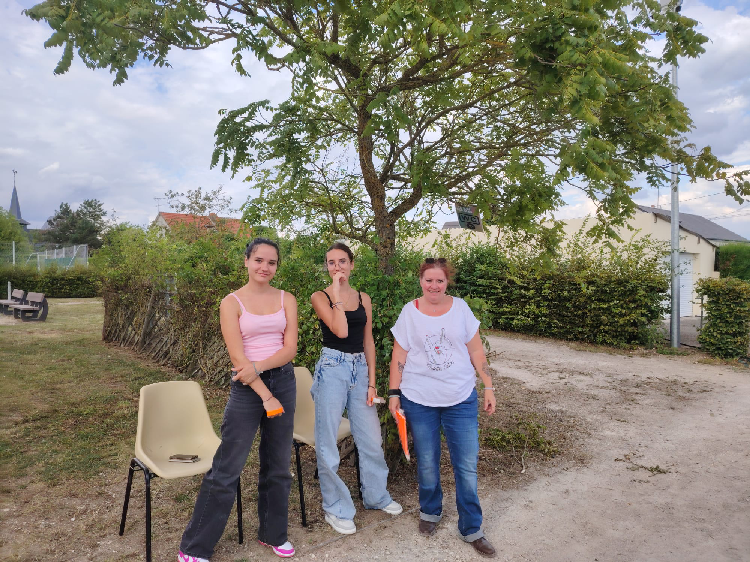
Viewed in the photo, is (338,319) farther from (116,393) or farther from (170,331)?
(170,331)

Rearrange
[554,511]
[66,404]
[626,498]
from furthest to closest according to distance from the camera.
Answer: [66,404], [626,498], [554,511]

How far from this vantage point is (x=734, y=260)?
24594 mm

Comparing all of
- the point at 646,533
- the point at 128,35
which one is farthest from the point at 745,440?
the point at 128,35

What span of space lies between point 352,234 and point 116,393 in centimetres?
403

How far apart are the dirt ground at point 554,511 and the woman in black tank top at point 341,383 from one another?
293mm

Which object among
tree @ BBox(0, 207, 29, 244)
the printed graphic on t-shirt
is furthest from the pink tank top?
tree @ BBox(0, 207, 29, 244)

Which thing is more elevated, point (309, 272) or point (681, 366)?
point (309, 272)

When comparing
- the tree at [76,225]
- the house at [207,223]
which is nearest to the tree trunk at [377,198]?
the house at [207,223]

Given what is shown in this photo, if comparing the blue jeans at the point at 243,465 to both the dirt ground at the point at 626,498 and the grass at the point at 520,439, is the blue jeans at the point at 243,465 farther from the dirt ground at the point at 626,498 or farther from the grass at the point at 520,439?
the grass at the point at 520,439

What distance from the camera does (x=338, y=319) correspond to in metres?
3.33

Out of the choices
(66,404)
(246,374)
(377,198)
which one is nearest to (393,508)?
(246,374)

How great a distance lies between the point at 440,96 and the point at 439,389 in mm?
2580

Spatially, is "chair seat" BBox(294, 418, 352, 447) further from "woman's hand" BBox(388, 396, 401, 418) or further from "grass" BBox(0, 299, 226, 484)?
"grass" BBox(0, 299, 226, 484)

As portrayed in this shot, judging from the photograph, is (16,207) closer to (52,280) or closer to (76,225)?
(76,225)
